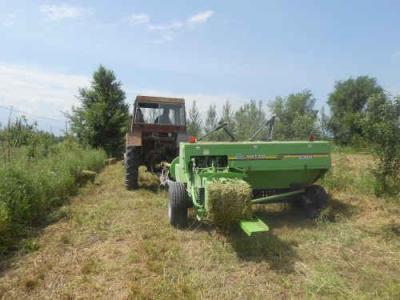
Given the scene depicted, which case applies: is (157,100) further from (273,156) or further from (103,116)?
(103,116)

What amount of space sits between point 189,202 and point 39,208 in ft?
8.55

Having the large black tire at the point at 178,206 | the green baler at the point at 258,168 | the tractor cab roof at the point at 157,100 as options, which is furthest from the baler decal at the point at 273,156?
the tractor cab roof at the point at 157,100

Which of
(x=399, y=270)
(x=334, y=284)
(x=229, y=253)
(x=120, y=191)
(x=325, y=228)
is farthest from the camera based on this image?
(x=120, y=191)

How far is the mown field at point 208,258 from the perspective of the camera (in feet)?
11.4

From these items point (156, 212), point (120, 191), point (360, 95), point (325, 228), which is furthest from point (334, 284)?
point (360, 95)

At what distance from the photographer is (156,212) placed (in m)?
6.35

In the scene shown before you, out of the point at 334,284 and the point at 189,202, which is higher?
the point at 189,202

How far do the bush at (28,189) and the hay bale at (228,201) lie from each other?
266cm

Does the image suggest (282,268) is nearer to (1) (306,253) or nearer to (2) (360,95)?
(1) (306,253)

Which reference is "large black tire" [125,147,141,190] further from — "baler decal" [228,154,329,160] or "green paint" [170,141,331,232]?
"baler decal" [228,154,329,160]

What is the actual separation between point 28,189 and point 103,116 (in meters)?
15.5

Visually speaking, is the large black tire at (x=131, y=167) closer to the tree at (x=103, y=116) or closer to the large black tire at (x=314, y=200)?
the large black tire at (x=314, y=200)

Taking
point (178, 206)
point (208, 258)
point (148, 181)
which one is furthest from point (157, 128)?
point (208, 258)

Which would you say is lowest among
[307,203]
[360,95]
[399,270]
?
[399,270]
